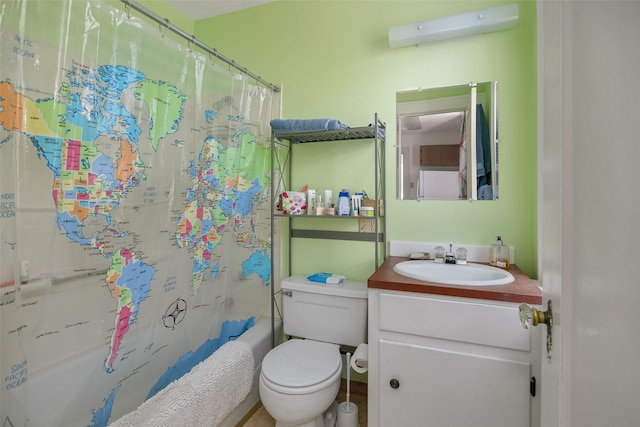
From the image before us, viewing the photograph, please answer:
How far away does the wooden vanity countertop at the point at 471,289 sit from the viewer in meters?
1.17

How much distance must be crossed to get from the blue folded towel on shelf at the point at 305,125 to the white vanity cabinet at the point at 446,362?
93 cm

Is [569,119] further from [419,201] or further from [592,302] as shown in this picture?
[419,201]

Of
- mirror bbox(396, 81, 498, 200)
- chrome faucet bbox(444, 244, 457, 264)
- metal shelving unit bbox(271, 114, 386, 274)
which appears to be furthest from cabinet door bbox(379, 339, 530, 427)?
mirror bbox(396, 81, 498, 200)

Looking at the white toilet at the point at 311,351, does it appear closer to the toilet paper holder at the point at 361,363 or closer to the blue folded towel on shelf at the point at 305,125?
the toilet paper holder at the point at 361,363

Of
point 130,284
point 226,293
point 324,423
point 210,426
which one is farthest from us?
point 226,293

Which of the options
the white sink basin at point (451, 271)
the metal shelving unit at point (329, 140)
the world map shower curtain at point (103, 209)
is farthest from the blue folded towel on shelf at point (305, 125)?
the white sink basin at point (451, 271)

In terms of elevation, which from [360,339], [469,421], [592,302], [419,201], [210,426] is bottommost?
[210,426]

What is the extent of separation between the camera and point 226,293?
176cm

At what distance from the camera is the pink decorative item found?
6.28 ft

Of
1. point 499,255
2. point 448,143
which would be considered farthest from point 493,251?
point 448,143

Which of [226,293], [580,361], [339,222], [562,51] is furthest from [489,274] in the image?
[226,293]

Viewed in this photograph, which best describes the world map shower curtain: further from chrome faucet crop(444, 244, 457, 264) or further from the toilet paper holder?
chrome faucet crop(444, 244, 457, 264)

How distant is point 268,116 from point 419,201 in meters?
1.14

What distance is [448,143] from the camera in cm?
177
